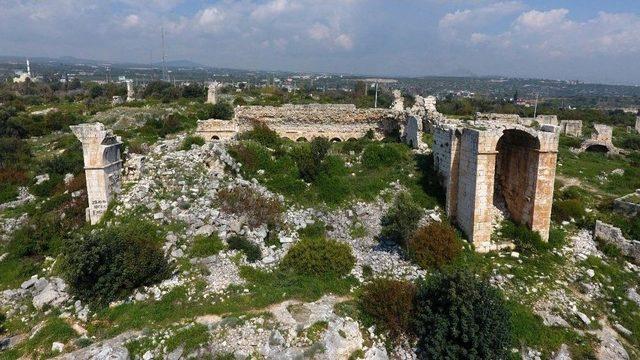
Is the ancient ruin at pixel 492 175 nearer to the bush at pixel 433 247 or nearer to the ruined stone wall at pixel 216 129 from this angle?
the bush at pixel 433 247

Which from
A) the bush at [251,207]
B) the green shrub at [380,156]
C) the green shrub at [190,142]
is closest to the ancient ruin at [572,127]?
the green shrub at [380,156]

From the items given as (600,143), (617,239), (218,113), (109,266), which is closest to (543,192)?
(617,239)

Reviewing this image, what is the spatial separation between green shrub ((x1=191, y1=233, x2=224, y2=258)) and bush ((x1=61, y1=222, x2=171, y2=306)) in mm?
1035

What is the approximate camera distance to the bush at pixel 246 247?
1207cm

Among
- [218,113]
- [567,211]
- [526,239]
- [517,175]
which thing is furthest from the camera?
[218,113]

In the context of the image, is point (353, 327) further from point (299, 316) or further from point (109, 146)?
point (109, 146)

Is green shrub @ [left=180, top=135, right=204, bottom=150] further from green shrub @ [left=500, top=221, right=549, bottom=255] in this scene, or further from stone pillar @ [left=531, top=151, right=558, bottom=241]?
stone pillar @ [left=531, top=151, right=558, bottom=241]

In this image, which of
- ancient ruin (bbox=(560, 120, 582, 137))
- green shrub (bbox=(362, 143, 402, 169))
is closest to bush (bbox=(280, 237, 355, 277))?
green shrub (bbox=(362, 143, 402, 169))

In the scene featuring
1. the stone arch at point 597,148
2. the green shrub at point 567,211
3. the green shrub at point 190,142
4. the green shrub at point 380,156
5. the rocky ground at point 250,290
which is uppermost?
→ the green shrub at point 190,142

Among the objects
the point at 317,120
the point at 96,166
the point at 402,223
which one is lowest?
the point at 402,223

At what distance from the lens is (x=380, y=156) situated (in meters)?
18.5

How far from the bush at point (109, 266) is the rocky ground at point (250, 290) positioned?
0.31m

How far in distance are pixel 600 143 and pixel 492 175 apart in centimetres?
2025

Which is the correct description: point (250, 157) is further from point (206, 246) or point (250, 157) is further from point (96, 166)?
point (206, 246)
